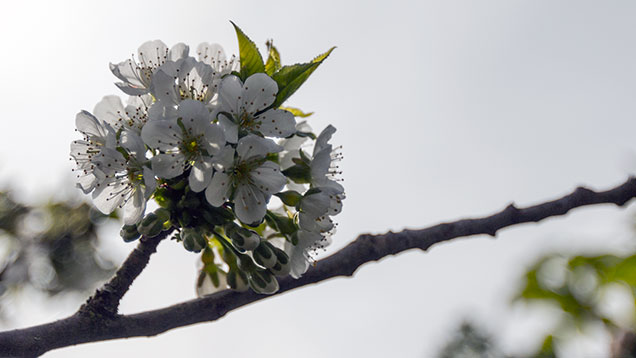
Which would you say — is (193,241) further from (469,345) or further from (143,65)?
(469,345)

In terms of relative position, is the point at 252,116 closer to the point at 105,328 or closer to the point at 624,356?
the point at 105,328

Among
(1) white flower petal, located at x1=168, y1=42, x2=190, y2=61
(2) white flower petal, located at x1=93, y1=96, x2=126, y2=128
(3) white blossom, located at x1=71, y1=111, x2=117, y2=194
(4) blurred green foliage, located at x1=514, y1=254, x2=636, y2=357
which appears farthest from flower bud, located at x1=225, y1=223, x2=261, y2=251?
(4) blurred green foliage, located at x1=514, y1=254, x2=636, y2=357

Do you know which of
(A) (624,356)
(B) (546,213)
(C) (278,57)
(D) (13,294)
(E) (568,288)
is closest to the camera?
(B) (546,213)

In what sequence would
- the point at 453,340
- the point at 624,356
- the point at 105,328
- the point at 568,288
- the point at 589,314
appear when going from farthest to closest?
the point at 453,340
the point at 568,288
the point at 589,314
the point at 624,356
the point at 105,328

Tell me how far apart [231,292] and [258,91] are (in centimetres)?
83

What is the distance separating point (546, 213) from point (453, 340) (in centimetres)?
1657

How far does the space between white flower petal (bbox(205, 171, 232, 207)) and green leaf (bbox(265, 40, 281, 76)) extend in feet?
1.84

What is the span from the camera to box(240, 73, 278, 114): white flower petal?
182 centimetres

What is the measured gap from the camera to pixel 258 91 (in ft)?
6.07

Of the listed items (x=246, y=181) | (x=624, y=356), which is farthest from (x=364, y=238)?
(x=624, y=356)

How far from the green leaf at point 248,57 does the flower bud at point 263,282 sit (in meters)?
0.77

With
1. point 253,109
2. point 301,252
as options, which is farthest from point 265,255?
point 253,109

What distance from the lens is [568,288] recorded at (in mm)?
5008

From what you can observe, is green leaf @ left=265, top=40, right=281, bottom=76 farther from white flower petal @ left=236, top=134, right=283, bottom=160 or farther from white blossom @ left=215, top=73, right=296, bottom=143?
white flower petal @ left=236, top=134, right=283, bottom=160
